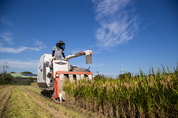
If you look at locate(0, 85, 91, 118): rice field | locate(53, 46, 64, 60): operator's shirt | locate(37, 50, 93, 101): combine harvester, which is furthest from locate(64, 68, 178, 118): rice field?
locate(53, 46, 64, 60): operator's shirt

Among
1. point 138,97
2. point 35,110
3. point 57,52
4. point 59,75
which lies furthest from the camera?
point 57,52

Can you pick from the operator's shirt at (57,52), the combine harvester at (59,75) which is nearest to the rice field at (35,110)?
the combine harvester at (59,75)

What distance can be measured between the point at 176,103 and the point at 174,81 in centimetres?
49

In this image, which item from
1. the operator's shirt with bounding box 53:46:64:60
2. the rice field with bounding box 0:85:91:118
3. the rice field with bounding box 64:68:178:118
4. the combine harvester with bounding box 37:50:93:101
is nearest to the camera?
the rice field with bounding box 64:68:178:118

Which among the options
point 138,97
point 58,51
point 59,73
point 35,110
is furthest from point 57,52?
point 138,97

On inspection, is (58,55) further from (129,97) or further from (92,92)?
(129,97)

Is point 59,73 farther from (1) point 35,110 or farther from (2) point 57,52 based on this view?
(2) point 57,52

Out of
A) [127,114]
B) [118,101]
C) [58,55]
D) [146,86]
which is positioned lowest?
[127,114]

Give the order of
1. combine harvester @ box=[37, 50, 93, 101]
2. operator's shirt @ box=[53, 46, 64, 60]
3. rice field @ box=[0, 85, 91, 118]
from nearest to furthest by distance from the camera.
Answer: rice field @ box=[0, 85, 91, 118] < combine harvester @ box=[37, 50, 93, 101] < operator's shirt @ box=[53, 46, 64, 60]

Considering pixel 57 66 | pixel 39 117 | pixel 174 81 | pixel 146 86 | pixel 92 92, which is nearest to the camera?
pixel 174 81

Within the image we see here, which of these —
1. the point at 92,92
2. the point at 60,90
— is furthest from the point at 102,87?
the point at 60,90

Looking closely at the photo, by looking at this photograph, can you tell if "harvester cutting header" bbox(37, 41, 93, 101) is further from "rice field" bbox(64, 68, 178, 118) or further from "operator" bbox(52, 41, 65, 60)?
"rice field" bbox(64, 68, 178, 118)

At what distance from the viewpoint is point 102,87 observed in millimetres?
4207

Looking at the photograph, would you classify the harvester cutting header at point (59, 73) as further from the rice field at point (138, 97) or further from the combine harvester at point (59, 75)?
the rice field at point (138, 97)
